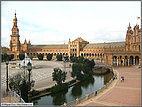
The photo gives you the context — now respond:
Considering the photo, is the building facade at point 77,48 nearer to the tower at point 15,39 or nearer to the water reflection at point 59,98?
the tower at point 15,39

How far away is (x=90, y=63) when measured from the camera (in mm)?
53969

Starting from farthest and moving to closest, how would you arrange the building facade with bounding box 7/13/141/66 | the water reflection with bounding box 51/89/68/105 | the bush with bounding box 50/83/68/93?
the building facade with bounding box 7/13/141/66 → the bush with bounding box 50/83/68/93 → the water reflection with bounding box 51/89/68/105

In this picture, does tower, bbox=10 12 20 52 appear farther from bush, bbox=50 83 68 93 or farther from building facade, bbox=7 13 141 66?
bush, bbox=50 83 68 93

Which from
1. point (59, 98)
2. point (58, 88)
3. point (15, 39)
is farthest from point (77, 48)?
point (59, 98)

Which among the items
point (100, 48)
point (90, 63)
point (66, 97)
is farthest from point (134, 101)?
point (100, 48)

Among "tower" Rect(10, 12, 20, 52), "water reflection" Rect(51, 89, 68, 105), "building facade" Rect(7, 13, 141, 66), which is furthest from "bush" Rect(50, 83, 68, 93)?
"tower" Rect(10, 12, 20, 52)

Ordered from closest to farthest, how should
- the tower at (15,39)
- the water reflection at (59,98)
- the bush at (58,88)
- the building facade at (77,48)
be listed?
the water reflection at (59,98) → the bush at (58,88) → the building facade at (77,48) → the tower at (15,39)

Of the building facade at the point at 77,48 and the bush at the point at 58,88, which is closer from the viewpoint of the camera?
the bush at the point at 58,88

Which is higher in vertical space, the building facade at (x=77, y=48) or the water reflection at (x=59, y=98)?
the building facade at (x=77, y=48)

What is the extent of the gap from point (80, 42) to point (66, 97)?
3370 inches

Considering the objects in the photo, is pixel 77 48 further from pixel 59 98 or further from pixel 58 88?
pixel 59 98

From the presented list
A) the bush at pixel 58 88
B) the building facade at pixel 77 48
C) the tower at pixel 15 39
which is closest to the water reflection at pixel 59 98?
the bush at pixel 58 88

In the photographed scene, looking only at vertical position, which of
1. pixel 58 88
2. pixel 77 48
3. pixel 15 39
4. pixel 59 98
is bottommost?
pixel 59 98

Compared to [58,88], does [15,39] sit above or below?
above
